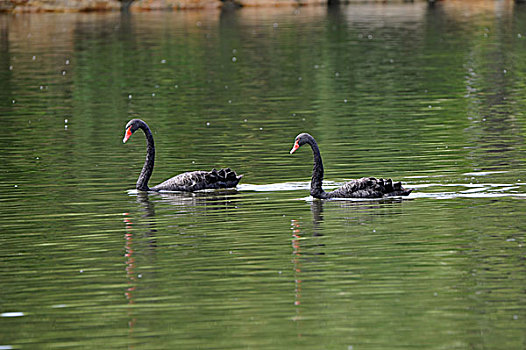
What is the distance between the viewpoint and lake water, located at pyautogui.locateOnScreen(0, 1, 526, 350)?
12.0 metres

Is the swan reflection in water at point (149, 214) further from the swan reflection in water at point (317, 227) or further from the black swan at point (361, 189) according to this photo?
the swan reflection in water at point (317, 227)

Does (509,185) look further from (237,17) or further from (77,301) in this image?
(237,17)

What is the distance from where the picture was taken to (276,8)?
3996 inches

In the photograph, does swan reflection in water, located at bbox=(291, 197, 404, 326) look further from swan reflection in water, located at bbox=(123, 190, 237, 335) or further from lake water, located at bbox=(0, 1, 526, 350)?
swan reflection in water, located at bbox=(123, 190, 237, 335)

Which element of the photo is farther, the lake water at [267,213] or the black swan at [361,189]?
the black swan at [361,189]

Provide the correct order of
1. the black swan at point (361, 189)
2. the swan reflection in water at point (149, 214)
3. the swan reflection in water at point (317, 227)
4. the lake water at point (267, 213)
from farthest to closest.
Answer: the black swan at point (361, 189) < the swan reflection in water at point (149, 214) < the swan reflection in water at point (317, 227) < the lake water at point (267, 213)

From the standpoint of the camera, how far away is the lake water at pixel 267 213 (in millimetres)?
12023

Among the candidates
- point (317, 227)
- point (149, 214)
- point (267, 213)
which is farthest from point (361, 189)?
point (149, 214)

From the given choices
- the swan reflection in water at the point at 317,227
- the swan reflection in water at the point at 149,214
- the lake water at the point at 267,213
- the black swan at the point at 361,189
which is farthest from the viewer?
the black swan at the point at 361,189

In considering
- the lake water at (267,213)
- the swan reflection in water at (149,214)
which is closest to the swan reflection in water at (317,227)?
the lake water at (267,213)

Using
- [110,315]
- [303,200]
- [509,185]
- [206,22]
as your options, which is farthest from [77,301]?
[206,22]

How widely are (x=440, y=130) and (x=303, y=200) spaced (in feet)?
29.6

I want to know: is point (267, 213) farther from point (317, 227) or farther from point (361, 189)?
point (361, 189)

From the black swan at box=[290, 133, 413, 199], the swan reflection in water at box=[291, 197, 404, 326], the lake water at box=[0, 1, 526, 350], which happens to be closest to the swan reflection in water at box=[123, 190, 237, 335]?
the lake water at box=[0, 1, 526, 350]
